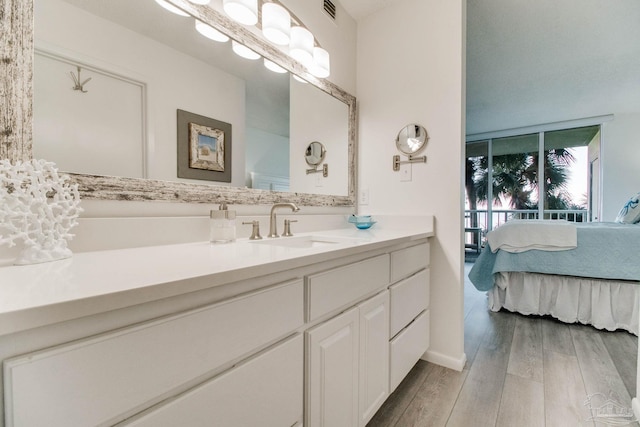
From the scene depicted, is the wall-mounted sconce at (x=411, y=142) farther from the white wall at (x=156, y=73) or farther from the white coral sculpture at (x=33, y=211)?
the white coral sculpture at (x=33, y=211)

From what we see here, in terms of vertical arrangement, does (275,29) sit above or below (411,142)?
above

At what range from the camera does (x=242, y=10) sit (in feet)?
4.06

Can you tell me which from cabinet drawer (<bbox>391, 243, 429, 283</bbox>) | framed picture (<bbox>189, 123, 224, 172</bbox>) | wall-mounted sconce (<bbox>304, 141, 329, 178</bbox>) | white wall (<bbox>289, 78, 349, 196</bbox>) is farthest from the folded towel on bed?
framed picture (<bbox>189, 123, 224, 172</bbox>)

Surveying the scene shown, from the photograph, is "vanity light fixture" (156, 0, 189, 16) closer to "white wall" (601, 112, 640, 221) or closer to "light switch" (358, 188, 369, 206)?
"light switch" (358, 188, 369, 206)

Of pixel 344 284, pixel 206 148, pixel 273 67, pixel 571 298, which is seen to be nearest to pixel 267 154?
pixel 206 148

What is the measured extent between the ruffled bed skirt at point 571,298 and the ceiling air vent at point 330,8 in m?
2.61

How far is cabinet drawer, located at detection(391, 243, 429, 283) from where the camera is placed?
1.35m

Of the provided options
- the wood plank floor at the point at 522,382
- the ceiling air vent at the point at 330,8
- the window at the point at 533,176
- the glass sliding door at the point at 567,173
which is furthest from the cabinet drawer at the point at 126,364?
the glass sliding door at the point at 567,173

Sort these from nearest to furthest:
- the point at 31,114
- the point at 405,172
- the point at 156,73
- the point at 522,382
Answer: the point at 31,114
the point at 156,73
the point at 522,382
the point at 405,172

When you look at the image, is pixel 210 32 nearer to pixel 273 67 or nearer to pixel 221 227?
pixel 273 67

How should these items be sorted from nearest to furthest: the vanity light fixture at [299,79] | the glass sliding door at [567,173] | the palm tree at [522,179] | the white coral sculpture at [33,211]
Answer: the white coral sculpture at [33,211], the vanity light fixture at [299,79], the glass sliding door at [567,173], the palm tree at [522,179]

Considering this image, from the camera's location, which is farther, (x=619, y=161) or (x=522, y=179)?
(x=522, y=179)

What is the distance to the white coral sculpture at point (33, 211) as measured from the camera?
0.65 meters

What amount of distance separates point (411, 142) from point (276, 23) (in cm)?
106
